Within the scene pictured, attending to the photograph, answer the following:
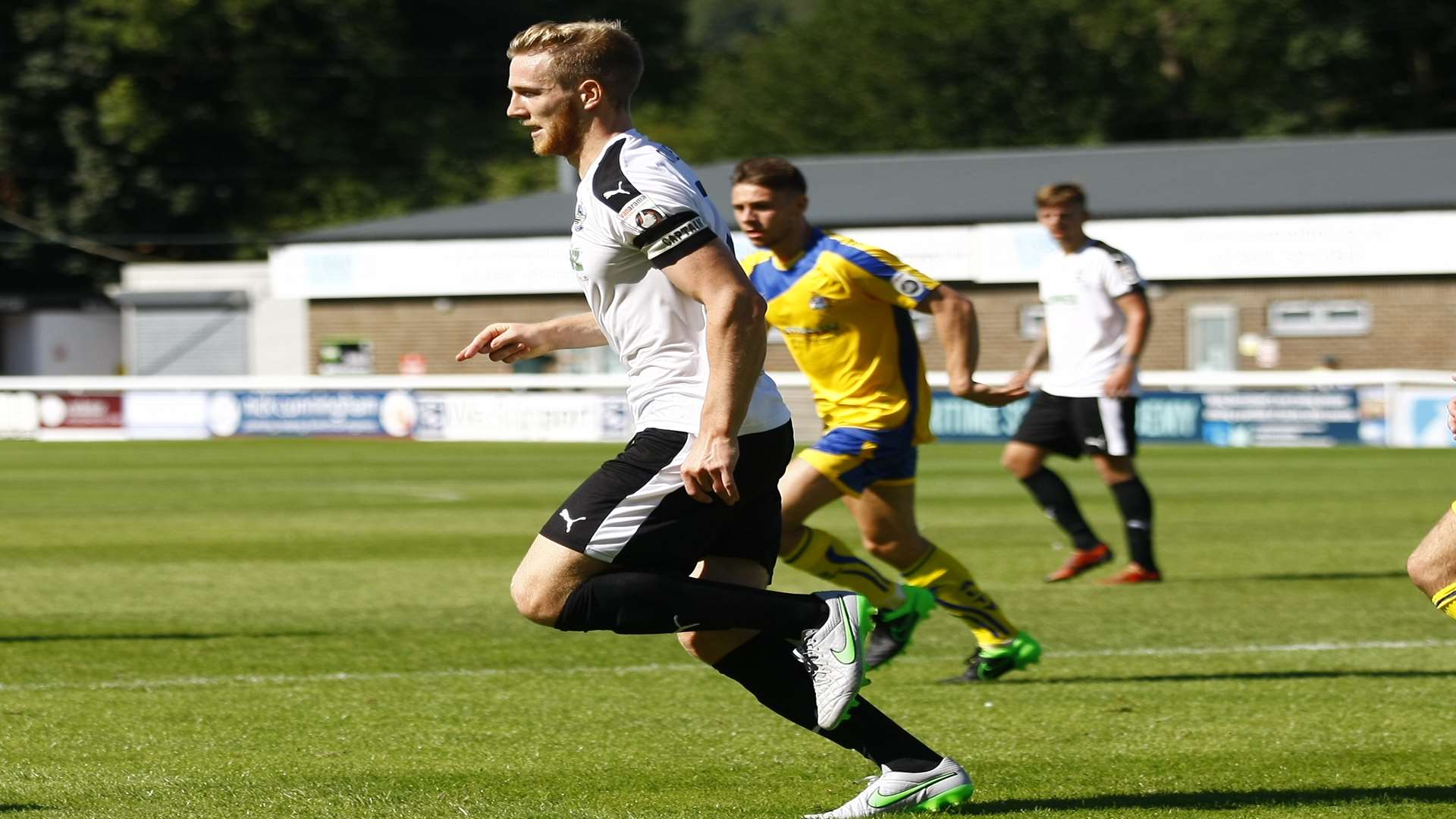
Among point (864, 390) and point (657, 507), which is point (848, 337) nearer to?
point (864, 390)

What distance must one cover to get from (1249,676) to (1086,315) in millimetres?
3594

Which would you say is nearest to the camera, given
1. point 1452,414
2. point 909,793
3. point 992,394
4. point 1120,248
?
point 909,793

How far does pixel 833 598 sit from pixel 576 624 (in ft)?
2.01

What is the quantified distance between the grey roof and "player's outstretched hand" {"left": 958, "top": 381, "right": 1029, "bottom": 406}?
3129 centimetres

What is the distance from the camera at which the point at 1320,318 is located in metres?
37.7

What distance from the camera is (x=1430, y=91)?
54.4m

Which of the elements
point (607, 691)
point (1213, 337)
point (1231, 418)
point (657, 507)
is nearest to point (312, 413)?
Result: point (1231, 418)

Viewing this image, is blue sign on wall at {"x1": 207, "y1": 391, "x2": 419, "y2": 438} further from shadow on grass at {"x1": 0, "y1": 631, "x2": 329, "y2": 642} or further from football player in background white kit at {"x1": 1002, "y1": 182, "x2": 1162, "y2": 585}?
shadow on grass at {"x1": 0, "y1": 631, "x2": 329, "y2": 642}

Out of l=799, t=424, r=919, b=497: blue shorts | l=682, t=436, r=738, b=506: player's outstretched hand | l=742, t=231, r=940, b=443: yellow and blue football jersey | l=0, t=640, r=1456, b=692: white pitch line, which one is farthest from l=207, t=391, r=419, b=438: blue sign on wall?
l=682, t=436, r=738, b=506: player's outstretched hand

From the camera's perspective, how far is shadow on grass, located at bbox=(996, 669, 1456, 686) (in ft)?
24.2

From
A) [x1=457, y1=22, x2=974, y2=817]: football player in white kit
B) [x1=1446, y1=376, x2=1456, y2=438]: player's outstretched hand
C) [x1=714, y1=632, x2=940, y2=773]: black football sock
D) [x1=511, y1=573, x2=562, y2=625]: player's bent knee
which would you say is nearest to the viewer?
[x1=457, y1=22, x2=974, y2=817]: football player in white kit

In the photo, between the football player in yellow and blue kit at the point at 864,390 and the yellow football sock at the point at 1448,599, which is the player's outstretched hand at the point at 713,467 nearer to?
the yellow football sock at the point at 1448,599

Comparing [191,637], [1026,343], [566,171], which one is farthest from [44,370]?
[191,637]

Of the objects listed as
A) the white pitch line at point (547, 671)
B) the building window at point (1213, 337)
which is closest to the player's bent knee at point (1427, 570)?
the white pitch line at point (547, 671)
